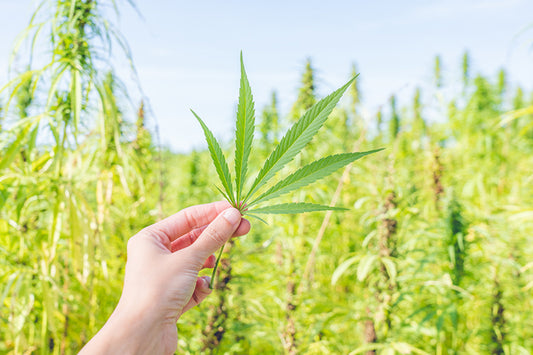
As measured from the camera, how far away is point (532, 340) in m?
1.84

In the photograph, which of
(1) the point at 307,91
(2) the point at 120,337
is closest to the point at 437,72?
(1) the point at 307,91

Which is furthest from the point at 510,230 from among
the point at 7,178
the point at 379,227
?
the point at 7,178

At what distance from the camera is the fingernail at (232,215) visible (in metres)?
0.62

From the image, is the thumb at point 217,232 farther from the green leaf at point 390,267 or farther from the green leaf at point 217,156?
the green leaf at point 390,267

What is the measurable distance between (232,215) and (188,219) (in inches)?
10.4

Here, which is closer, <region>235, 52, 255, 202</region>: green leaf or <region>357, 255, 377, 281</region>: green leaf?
<region>235, 52, 255, 202</region>: green leaf

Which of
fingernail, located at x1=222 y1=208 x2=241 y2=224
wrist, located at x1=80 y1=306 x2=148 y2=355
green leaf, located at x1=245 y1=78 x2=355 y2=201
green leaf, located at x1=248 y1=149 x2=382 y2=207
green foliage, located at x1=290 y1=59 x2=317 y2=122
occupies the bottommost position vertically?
wrist, located at x1=80 y1=306 x2=148 y2=355

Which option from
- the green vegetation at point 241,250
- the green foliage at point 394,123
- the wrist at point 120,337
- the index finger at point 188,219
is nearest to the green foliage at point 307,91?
the green vegetation at point 241,250

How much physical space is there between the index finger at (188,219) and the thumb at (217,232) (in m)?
0.16

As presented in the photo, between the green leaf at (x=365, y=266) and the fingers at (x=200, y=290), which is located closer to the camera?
the fingers at (x=200, y=290)

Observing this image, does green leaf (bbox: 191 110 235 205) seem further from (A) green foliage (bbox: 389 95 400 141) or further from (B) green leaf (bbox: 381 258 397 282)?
(A) green foliage (bbox: 389 95 400 141)

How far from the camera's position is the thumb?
64 cm

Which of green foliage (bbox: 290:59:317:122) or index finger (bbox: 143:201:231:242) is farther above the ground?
green foliage (bbox: 290:59:317:122)

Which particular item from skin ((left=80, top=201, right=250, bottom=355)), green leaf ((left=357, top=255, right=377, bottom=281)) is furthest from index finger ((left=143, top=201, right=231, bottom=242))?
green leaf ((left=357, top=255, right=377, bottom=281))
